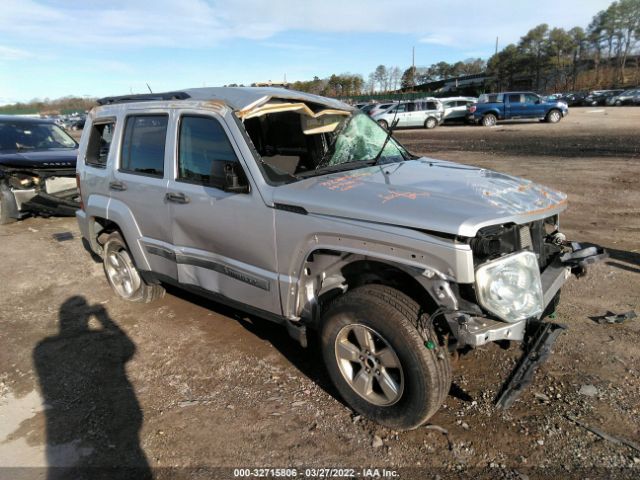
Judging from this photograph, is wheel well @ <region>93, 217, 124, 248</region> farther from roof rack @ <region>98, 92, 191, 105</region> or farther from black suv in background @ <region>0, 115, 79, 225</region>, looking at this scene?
black suv in background @ <region>0, 115, 79, 225</region>

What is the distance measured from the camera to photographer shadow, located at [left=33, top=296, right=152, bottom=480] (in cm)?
282

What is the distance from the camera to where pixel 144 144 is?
4219mm

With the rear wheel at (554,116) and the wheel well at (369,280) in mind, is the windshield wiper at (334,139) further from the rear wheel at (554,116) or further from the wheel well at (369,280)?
the rear wheel at (554,116)

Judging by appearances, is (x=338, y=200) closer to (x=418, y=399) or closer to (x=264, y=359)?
(x=418, y=399)

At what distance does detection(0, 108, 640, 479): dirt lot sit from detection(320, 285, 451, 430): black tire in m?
0.17

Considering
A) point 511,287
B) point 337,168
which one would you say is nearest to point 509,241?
point 511,287

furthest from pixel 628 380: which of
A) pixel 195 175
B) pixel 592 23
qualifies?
pixel 592 23

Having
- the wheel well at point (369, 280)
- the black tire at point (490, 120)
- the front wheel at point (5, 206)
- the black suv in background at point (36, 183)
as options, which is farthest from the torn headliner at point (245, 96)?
the black tire at point (490, 120)

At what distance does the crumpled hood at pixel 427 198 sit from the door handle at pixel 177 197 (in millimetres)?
971

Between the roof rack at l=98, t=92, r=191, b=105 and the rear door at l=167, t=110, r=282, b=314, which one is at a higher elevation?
the roof rack at l=98, t=92, r=191, b=105

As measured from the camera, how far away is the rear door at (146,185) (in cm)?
400

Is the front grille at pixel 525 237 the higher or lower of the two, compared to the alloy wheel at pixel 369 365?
higher

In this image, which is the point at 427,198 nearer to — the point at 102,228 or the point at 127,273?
the point at 127,273

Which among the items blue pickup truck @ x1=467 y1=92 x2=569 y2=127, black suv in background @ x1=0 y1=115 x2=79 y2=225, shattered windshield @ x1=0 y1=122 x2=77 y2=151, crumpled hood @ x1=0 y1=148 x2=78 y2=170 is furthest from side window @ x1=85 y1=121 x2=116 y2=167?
blue pickup truck @ x1=467 y1=92 x2=569 y2=127
